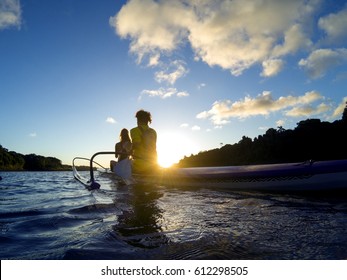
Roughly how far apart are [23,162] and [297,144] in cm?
11643

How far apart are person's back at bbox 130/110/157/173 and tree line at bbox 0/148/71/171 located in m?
105

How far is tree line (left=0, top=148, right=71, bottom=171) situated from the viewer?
327 feet

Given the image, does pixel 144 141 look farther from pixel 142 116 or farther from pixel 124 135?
pixel 124 135

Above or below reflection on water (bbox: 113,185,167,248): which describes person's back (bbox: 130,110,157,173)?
above

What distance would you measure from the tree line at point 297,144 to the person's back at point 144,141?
2497 cm

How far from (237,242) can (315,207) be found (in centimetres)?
272

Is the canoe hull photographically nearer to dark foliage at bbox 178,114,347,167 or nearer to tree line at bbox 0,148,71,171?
dark foliage at bbox 178,114,347,167

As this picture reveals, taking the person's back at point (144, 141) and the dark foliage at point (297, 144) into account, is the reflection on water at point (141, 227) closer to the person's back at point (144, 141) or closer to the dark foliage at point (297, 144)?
the person's back at point (144, 141)

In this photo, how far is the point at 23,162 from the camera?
113750 mm

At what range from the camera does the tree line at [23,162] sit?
327 feet

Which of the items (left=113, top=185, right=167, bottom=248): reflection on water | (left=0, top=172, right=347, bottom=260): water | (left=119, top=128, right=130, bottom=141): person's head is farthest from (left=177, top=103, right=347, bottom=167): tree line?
(left=113, top=185, right=167, bottom=248): reflection on water

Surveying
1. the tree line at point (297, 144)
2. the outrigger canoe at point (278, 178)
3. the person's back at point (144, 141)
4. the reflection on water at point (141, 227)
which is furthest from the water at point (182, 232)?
the tree line at point (297, 144)

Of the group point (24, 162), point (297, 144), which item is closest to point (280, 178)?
point (297, 144)
